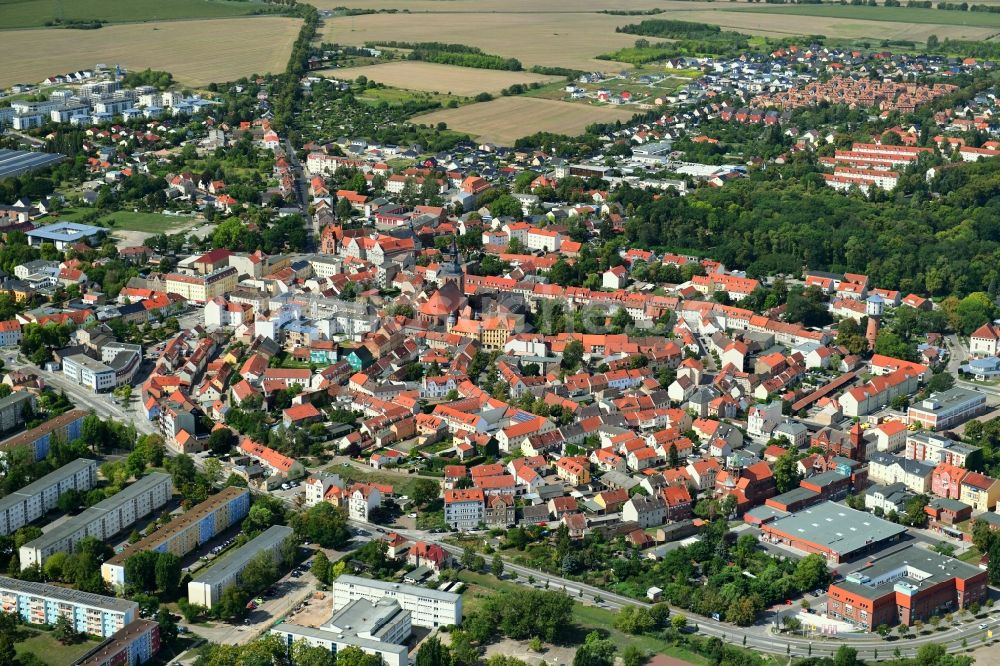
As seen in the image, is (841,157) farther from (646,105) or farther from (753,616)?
(753,616)

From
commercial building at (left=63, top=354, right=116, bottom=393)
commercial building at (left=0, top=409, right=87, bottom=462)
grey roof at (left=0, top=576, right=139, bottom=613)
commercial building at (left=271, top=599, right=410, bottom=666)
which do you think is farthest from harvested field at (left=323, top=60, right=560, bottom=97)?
commercial building at (left=271, top=599, right=410, bottom=666)

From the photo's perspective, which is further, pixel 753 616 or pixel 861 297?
pixel 861 297

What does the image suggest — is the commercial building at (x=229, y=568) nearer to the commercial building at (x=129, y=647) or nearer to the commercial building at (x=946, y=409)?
the commercial building at (x=129, y=647)

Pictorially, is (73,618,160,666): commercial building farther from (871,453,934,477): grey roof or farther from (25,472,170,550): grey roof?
(871,453,934,477): grey roof

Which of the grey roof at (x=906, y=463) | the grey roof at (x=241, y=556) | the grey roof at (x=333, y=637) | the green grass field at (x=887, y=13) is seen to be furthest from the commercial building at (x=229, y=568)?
the green grass field at (x=887, y=13)

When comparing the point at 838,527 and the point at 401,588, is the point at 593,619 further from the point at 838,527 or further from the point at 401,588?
the point at 838,527

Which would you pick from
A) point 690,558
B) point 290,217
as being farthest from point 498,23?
point 690,558
